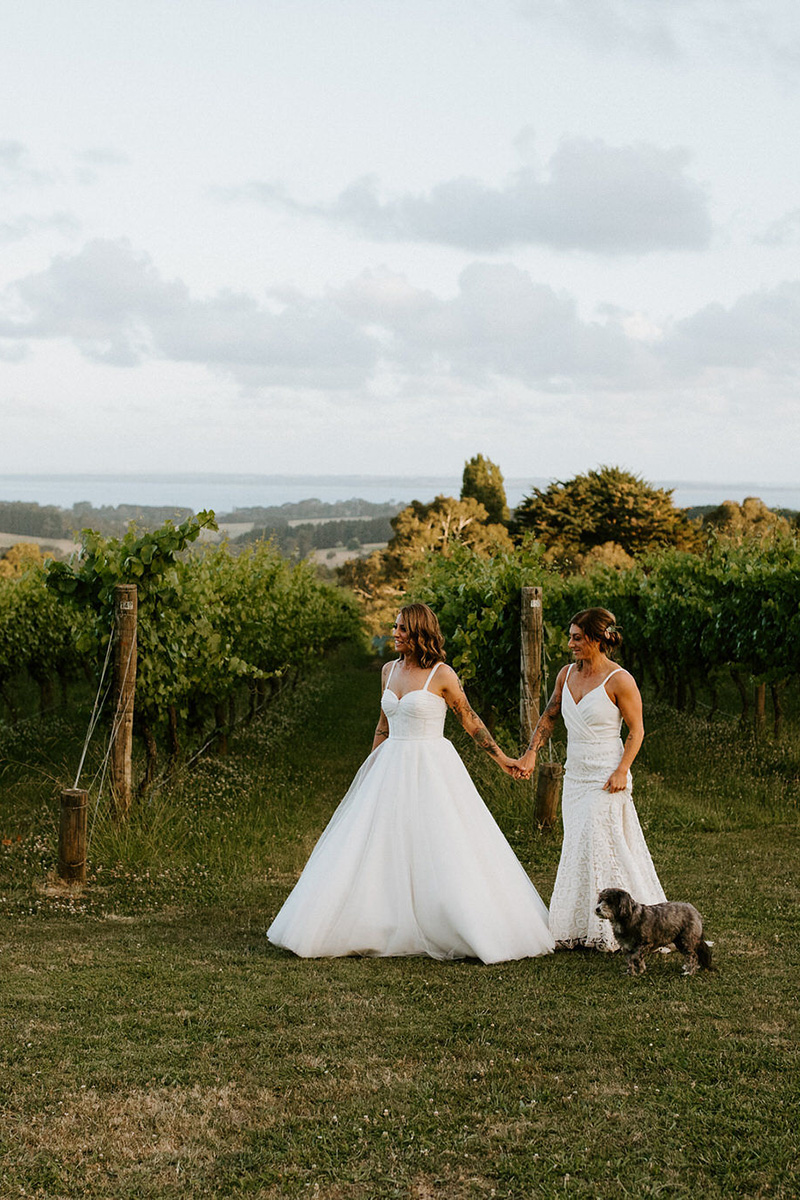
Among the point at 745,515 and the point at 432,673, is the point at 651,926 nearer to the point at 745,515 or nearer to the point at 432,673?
the point at 432,673

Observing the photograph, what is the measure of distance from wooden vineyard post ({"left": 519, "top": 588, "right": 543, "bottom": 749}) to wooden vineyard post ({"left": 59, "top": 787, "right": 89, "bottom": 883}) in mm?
4582

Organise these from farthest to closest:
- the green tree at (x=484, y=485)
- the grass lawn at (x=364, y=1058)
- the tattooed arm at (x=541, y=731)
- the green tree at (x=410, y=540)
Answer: the green tree at (x=484, y=485) → the green tree at (x=410, y=540) → the tattooed arm at (x=541, y=731) → the grass lawn at (x=364, y=1058)

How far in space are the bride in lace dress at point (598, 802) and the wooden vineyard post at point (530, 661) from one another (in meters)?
4.43

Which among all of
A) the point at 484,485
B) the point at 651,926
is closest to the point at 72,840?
the point at 651,926

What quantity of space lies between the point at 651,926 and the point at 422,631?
1.95m

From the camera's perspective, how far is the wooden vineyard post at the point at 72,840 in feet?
22.9

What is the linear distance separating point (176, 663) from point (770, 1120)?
7156mm

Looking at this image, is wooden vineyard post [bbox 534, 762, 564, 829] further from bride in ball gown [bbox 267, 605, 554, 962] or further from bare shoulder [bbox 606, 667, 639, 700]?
bare shoulder [bbox 606, 667, 639, 700]

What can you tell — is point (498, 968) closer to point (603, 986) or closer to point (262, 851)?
point (603, 986)

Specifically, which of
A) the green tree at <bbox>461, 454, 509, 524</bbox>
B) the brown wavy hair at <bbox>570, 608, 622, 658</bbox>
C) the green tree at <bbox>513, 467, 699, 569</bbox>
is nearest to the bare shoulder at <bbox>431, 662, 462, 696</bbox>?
the brown wavy hair at <bbox>570, 608, 622, 658</bbox>

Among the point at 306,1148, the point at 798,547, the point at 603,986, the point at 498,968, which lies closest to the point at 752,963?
the point at 603,986

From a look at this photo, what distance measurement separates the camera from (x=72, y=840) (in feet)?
22.9

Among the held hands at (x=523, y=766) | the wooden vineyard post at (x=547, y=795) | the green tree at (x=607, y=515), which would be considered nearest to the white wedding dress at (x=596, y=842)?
the held hands at (x=523, y=766)

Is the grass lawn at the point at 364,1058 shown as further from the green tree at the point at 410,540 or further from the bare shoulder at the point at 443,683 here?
the green tree at the point at 410,540
